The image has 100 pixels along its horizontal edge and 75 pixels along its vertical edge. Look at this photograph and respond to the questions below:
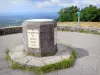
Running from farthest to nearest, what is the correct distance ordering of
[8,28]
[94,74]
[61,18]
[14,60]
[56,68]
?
[61,18] < [8,28] < [14,60] < [56,68] < [94,74]

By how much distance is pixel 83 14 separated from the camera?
64.0ft

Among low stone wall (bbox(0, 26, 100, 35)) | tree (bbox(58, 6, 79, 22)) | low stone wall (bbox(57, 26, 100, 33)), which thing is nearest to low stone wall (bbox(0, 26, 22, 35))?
low stone wall (bbox(0, 26, 100, 35))

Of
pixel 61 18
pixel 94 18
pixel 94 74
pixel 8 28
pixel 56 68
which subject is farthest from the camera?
pixel 61 18

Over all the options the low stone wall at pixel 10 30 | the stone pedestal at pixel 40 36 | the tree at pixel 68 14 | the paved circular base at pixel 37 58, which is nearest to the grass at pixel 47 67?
the paved circular base at pixel 37 58

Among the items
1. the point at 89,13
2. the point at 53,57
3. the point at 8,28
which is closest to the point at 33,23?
the point at 53,57

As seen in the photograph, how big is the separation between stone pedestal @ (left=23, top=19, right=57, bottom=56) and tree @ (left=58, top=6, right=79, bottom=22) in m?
15.3

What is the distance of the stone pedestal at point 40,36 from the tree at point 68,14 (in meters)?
15.3

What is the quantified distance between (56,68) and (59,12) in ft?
59.1

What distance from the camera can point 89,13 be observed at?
63.7 ft

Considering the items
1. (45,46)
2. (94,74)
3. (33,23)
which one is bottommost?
(94,74)

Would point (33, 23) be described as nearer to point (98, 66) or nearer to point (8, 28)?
point (98, 66)

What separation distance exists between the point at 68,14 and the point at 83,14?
2947 millimetres

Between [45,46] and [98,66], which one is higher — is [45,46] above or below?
above

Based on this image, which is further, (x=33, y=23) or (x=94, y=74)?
(x=33, y=23)
